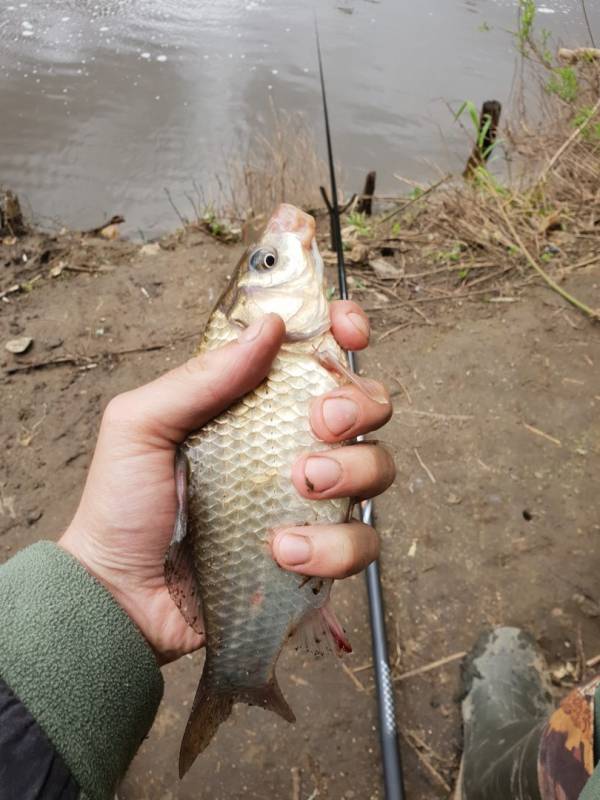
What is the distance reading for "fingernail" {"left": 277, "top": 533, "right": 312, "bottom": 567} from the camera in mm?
1343

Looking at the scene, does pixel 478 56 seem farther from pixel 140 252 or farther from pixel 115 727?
pixel 115 727

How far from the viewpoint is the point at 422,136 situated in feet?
30.9

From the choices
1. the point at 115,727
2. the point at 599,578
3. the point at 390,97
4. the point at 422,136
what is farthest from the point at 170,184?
the point at 115,727

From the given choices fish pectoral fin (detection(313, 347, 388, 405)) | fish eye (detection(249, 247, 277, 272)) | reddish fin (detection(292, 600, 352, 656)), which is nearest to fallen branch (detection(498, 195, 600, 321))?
fish pectoral fin (detection(313, 347, 388, 405))

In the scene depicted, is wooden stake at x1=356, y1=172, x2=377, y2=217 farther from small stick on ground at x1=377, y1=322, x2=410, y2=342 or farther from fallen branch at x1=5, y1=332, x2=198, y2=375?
fallen branch at x1=5, y1=332, x2=198, y2=375

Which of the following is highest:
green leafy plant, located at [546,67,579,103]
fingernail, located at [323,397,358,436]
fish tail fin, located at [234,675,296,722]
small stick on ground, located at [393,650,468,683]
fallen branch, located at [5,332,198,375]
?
green leafy plant, located at [546,67,579,103]

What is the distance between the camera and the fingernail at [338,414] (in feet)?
4.60

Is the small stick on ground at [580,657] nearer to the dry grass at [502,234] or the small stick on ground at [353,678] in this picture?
the small stick on ground at [353,678]

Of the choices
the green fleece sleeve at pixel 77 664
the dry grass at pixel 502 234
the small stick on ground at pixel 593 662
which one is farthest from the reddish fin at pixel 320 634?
the dry grass at pixel 502 234

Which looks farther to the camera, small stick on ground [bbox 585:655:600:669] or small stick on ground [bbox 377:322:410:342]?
small stick on ground [bbox 377:322:410:342]

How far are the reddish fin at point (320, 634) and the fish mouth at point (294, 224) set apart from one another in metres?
0.90

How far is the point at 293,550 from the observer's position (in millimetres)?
1345

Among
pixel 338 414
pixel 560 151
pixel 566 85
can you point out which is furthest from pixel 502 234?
pixel 338 414

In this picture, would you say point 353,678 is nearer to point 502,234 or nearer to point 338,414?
point 338,414
